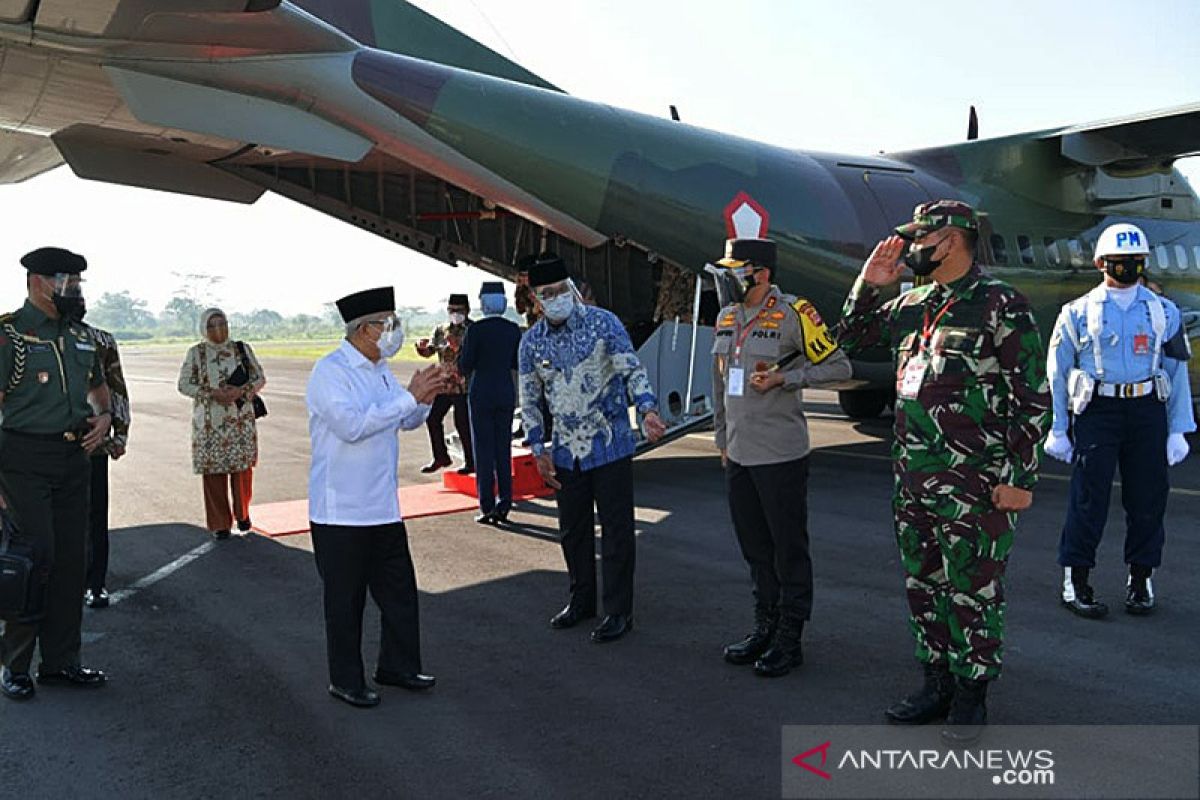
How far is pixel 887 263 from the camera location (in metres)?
3.81

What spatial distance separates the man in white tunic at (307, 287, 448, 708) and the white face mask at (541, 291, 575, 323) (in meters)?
1.12

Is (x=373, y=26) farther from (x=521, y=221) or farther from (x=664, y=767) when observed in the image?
(x=664, y=767)

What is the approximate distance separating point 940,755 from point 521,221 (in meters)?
9.95

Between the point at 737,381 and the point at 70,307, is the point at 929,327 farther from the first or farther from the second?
the point at 70,307

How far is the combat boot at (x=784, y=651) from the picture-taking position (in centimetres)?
440

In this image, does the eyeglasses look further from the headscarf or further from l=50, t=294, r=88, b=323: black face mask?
the headscarf

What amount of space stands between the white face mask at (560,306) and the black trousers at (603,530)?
86 centimetres

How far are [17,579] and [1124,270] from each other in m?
5.70

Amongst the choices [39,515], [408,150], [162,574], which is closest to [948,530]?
[39,515]

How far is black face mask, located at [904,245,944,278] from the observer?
3.67m

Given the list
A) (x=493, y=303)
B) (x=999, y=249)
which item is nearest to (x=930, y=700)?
(x=493, y=303)

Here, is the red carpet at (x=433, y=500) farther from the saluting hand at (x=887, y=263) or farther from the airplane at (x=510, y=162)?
the saluting hand at (x=887, y=263)

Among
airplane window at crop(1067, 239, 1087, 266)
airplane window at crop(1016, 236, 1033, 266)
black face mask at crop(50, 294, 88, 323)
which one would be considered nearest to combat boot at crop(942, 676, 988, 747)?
black face mask at crop(50, 294, 88, 323)

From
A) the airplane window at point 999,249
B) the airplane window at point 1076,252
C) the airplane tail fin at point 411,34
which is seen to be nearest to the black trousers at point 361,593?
the airplane tail fin at point 411,34
